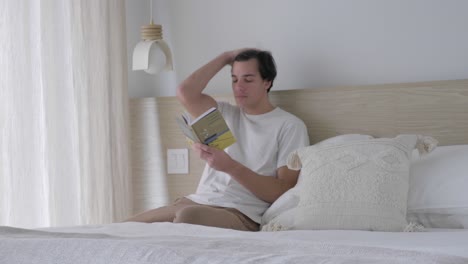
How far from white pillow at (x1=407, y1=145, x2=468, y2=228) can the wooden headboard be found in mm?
302

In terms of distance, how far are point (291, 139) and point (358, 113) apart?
0.28m

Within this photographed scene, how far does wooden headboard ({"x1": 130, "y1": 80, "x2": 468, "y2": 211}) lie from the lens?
294cm

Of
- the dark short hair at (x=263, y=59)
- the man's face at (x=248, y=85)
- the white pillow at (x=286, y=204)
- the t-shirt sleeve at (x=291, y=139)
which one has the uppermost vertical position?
the dark short hair at (x=263, y=59)

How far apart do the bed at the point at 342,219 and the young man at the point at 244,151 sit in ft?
0.47

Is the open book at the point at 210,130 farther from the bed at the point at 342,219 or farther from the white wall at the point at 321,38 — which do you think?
the white wall at the point at 321,38

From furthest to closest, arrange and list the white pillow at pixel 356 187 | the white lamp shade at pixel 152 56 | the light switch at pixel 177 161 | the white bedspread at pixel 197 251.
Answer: the light switch at pixel 177 161
the white lamp shade at pixel 152 56
the white pillow at pixel 356 187
the white bedspread at pixel 197 251

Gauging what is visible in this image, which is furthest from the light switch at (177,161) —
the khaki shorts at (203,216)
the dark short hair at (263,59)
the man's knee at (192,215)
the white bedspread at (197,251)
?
the white bedspread at (197,251)

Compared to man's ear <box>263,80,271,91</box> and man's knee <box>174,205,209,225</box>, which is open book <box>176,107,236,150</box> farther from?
man's ear <box>263,80,271,91</box>

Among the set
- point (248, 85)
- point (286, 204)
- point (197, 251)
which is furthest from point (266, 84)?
point (197, 251)

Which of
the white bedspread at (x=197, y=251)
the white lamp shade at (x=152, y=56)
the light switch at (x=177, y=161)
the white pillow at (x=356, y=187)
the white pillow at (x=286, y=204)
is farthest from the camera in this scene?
the light switch at (x=177, y=161)

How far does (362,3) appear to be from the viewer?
3.25 metres

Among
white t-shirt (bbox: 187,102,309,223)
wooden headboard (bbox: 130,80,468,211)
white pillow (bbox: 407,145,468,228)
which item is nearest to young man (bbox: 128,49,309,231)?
white t-shirt (bbox: 187,102,309,223)

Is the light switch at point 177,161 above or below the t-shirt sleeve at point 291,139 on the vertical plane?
below

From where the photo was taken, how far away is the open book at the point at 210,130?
112 inches
